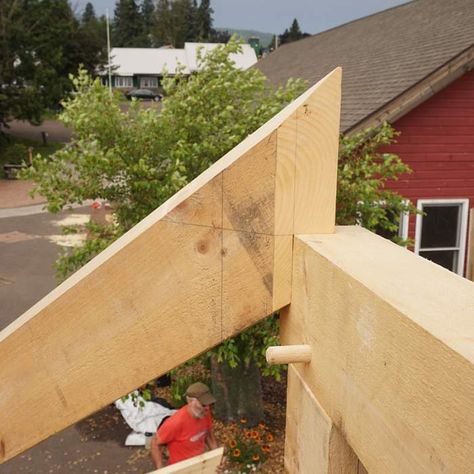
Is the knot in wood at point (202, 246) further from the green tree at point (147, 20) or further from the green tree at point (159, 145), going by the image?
the green tree at point (147, 20)

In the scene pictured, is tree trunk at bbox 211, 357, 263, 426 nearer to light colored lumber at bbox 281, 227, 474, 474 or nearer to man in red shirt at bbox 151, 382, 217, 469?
man in red shirt at bbox 151, 382, 217, 469

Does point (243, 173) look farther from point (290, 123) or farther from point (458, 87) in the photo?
point (458, 87)

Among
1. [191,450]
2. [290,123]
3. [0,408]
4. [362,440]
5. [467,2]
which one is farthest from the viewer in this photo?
[467,2]

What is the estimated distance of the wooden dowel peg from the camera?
949mm

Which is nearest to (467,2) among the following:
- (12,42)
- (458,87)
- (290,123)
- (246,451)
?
(458,87)

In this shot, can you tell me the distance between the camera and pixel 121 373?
986 mm

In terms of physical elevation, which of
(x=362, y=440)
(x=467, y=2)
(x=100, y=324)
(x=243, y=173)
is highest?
(x=467, y=2)

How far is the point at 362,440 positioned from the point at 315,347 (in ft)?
0.60

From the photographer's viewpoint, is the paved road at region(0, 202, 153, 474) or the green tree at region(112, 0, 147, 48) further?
the green tree at region(112, 0, 147, 48)

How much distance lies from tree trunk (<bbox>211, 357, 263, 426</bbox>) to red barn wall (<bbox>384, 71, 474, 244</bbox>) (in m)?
3.62

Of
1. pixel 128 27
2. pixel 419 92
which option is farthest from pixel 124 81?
pixel 419 92

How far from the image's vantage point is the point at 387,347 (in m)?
0.69

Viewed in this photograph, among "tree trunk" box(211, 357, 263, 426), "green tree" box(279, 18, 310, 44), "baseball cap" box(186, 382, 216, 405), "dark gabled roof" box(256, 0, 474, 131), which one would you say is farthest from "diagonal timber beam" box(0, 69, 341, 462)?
"green tree" box(279, 18, 310, 44)

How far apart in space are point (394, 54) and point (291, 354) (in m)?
10.1
